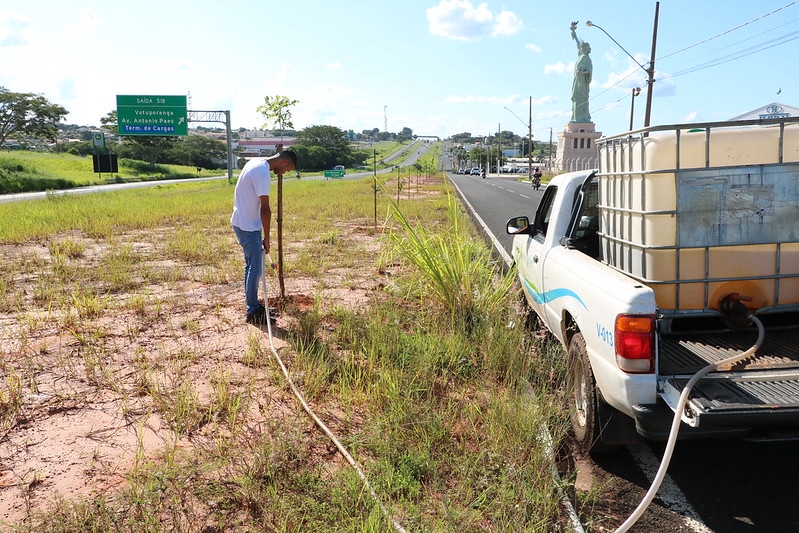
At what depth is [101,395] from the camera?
4.28 metres

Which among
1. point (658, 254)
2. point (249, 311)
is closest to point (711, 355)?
point (658, 254)

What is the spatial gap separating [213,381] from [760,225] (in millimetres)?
3814

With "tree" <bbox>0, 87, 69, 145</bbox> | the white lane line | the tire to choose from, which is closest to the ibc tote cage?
the tire

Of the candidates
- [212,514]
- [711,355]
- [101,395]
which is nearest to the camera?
[212,514]

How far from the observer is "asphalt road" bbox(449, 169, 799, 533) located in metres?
2.92

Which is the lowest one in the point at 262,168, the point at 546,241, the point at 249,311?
the point at 249,311

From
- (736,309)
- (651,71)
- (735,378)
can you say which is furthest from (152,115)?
(735,378)

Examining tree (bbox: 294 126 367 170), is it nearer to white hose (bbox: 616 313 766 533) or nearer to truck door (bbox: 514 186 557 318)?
truck door (bbox: 514 186 557 318)

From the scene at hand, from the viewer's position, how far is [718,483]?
3.28 metres

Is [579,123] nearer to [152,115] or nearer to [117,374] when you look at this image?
[152,115]

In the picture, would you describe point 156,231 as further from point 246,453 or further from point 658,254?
point 658,254

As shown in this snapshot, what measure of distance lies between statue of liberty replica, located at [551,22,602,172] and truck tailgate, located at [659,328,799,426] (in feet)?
200

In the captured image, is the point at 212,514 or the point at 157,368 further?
the point at 157,368

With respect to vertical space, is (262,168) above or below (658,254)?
above
